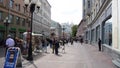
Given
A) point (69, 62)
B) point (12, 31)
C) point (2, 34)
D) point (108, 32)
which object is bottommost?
point (69, 62)

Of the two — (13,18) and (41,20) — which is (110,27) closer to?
(13,18)

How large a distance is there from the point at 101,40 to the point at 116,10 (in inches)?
567

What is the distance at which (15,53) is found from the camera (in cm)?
1216

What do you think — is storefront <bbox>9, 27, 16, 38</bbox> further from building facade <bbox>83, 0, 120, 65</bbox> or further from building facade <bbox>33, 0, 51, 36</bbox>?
building facade <bbox>33, 0, 51, 36</bbox>

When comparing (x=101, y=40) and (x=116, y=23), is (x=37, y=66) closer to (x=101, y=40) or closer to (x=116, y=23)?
(x=116, y=23)

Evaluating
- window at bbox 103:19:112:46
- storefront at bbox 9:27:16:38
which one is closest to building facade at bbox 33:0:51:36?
storefront at bbox 9:27:16:38

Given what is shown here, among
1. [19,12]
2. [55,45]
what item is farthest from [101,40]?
[19,12]

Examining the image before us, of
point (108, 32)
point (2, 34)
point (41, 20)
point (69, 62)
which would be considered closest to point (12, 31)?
point (2, 34)

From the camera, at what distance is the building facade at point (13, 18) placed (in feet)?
118

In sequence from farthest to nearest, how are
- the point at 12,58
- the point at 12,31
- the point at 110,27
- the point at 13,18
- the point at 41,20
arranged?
1. the point at 41,20
2. the point at 13,18
3. the point at 12,31
4. the point at 110,27
5. the point at 12,58

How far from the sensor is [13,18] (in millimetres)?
41719

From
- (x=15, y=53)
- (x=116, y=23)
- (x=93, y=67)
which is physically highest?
(x=116, y=23)

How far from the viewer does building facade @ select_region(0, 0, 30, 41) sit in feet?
118

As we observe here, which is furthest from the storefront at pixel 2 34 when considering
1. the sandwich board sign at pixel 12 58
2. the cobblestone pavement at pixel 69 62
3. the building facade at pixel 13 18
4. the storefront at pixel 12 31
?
the sandwich board sign at pixel 12 58
